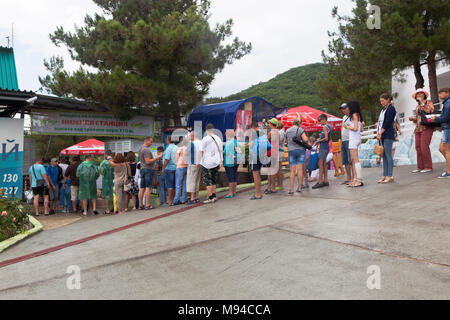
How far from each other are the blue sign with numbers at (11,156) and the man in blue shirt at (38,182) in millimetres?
Answer: 708

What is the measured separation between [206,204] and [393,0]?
11737 mm

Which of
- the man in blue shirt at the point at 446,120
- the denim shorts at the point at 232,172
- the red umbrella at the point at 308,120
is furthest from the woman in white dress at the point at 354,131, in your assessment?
the red umbrella at the point at 308,120

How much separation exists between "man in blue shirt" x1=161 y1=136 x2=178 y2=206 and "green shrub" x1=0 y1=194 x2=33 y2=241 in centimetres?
336

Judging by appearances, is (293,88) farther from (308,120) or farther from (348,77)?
(308,120)

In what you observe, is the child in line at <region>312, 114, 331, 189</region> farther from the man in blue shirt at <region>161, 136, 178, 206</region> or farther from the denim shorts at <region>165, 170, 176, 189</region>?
the denim shorts at <region>165, 170, 176, 189</region>

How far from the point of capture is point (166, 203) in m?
9.70

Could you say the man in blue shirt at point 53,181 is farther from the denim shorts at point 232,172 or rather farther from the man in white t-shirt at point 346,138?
the man in white t-shirt at point 346,138

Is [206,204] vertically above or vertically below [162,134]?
below

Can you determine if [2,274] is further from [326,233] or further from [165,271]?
[326,233]

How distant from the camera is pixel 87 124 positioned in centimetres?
1395

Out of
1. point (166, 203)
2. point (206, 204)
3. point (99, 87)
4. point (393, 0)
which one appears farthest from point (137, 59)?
point (393, 0)

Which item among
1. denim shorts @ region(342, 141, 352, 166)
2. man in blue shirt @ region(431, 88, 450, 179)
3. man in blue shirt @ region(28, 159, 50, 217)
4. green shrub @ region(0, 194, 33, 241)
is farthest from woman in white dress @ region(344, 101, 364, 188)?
man in blue shirt @ region(28, 159, 50, 217)

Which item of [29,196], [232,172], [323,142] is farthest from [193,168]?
[29,196]
